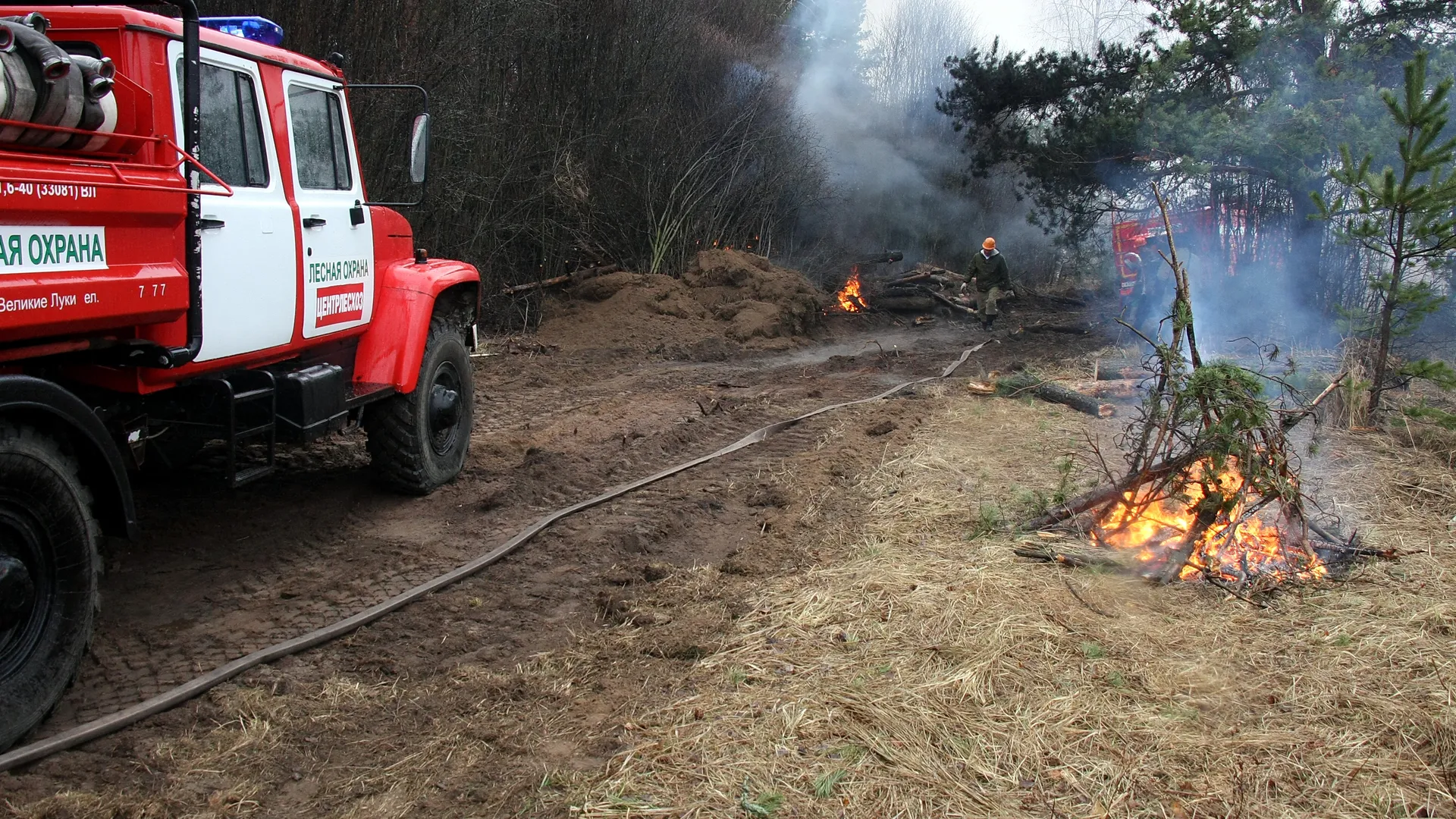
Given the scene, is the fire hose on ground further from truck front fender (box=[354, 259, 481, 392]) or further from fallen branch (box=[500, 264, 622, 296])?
fallen branch (box=[500, 264, 622, 296])

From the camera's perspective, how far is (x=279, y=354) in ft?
16.5

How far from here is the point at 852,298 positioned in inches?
786

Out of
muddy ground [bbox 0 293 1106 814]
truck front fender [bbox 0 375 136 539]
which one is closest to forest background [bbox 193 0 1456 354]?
muddy ground [bbox 0 293 1106 814]

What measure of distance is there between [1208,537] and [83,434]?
5414 millimetres

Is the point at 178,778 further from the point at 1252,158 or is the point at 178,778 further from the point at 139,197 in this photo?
the point at 1252,158

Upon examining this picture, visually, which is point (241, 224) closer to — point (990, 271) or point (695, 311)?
point (695, 311)

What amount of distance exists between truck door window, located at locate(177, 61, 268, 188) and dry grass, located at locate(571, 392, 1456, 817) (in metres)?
3.27

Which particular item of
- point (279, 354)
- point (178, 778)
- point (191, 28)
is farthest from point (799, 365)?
point (178, 778)

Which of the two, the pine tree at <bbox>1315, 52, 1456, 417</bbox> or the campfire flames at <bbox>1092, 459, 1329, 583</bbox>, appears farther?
the pine tree at <bbox>1315, 52, 1456, 417</bbox>

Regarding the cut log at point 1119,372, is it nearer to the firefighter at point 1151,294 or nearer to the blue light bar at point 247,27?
the firefighter at point 1151,294

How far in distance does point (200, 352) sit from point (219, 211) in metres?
0.66

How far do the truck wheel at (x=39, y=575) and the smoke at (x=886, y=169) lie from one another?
68.9 feet

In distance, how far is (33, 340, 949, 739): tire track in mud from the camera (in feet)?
13.8

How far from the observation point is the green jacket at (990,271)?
18.4 m
